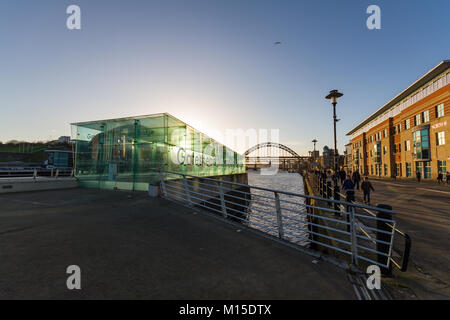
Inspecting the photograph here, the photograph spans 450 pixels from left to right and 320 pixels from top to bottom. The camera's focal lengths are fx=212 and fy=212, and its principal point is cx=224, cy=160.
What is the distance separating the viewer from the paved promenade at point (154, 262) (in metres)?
2.76

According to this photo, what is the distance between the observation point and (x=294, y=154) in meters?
168

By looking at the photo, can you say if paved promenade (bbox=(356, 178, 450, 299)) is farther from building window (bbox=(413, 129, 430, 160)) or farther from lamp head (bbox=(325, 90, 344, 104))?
building window (bbox=(413, 129, 430, 160))

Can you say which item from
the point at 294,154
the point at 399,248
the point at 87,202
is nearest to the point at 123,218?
Result: the point at 87,202

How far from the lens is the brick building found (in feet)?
99.1

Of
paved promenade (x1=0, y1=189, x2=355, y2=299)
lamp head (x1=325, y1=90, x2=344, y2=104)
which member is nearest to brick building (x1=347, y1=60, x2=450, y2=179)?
lamp head (x1=325, y1=90, x2=344, y2=104)

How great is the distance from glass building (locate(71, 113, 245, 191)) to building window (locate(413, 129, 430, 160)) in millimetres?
37293

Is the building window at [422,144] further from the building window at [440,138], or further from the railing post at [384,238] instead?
the railing post at [384,238]

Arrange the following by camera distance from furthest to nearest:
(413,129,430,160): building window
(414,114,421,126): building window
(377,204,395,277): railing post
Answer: (414,114,421,126): building window → (413,129,430,160): building window → (377,204,395,277): railing post

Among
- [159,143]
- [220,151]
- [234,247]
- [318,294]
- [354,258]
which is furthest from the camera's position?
[220,151]

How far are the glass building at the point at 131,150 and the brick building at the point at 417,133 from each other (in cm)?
3610

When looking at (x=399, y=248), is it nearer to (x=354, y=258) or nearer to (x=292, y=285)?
(x=354, y=258)

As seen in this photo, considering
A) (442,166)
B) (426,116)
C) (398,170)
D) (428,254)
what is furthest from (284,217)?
(398,170)

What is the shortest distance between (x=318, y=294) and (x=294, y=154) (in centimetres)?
17369
